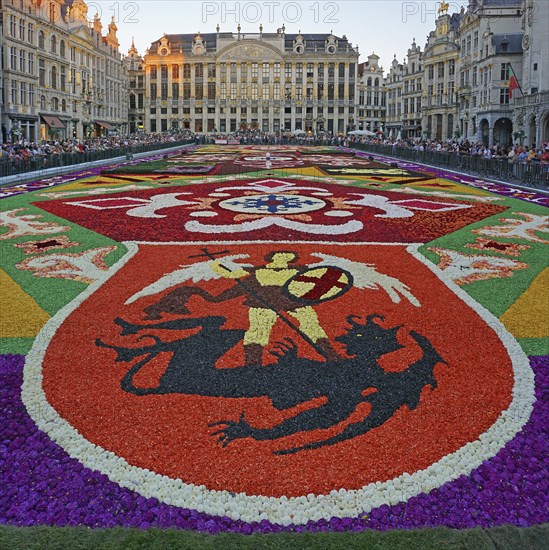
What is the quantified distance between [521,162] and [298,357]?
20.7m

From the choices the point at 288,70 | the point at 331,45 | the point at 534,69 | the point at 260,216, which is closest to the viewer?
the point at 260,216

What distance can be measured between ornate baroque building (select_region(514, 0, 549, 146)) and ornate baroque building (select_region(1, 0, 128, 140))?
Result: 37.2 metres

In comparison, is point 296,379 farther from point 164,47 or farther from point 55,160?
point 164,47

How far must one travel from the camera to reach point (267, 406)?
15.3ft

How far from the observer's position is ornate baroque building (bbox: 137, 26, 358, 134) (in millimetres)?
104938

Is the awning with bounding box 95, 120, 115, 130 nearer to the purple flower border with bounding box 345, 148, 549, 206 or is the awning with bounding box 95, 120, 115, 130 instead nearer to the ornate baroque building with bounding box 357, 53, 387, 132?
the ornate baroque building with bounding box 357, 53, 387, 132

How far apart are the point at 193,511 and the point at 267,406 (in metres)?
1.30

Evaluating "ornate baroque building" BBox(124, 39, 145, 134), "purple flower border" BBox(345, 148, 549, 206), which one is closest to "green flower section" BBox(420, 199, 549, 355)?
"purple flower border" BBox(345, 148, 549, 206)

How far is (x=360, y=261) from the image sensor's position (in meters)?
9.13

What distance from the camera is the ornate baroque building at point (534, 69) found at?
43000 mm

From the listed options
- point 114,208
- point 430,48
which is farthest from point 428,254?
point 430,48

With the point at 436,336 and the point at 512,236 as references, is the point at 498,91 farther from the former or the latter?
the point at 436,336

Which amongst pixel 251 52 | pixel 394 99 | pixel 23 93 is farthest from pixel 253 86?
pixel 23 93

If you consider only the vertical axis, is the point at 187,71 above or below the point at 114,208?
above
